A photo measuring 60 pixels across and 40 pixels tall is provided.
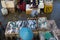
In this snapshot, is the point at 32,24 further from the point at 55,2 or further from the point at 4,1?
the point at 55,2

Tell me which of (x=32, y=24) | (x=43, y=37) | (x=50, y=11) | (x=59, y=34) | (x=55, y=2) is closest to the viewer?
(x=43, y=37)

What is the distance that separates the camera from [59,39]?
2203 mm

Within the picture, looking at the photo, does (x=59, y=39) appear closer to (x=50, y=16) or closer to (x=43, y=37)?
(x=43, y=37)

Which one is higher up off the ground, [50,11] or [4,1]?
[4,1]

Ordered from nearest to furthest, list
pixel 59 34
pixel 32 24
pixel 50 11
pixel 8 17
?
pixel 59 34 < pixel 32 24 < pixel 8 17 < pixel 50 11

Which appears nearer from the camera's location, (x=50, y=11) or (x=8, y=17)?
(x=8, y=17)

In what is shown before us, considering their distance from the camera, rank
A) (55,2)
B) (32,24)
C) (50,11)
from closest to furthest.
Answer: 1. (32,24)
2. (50,11)
3. (55,2)

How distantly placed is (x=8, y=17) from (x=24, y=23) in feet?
2.97

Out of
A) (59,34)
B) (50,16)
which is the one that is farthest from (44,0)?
(59,34)

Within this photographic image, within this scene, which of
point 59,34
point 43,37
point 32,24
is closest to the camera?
point 43,37

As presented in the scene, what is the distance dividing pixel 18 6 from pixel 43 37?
187 cm

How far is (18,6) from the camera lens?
12.4ft

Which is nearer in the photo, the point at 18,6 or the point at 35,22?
the point at 35,22

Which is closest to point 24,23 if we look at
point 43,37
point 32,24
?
point 32,24
